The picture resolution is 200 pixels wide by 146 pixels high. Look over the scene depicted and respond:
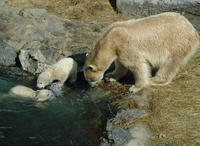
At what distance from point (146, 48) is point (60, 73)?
198 cm

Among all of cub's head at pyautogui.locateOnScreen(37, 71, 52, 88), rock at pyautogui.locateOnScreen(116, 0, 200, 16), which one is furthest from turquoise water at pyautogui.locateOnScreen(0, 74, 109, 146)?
rock at pyautogui.locateOnScreen(116, 0, 200, 16)

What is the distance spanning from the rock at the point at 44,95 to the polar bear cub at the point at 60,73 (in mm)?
325

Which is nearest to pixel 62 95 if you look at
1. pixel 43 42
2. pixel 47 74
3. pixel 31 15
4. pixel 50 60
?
pixel 47 74

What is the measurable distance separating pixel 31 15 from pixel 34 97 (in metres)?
3.99

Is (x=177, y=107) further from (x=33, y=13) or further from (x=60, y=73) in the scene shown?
(x=33, y=13)

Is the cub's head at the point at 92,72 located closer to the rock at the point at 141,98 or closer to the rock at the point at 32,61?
the rock at the point at 141,98

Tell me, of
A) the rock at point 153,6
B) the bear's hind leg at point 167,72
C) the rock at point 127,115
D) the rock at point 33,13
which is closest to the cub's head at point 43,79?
the rock at point 127,115

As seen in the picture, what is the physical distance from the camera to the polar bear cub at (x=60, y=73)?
964 centimetres

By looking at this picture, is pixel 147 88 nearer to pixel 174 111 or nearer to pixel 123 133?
pixel 174 111

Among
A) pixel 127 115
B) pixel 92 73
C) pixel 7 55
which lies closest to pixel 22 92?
pixel 92 73

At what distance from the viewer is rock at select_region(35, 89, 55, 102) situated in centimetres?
919

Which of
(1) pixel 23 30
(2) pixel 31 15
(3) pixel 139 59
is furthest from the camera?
(2) pixel 31 15

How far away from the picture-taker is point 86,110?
29.2 feet

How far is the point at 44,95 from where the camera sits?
9.22 metres
